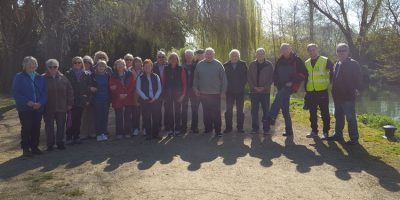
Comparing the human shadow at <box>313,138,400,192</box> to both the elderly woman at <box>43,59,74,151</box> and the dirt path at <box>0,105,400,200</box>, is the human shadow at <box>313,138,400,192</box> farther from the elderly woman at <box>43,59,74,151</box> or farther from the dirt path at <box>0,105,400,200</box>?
the elderly woman at <box>43,59,74,151</box>

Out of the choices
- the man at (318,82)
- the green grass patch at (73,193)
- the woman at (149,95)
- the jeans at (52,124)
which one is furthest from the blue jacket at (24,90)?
the man at (318,82)

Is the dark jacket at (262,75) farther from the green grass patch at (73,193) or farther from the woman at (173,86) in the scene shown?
the green grass patch at (73,193)

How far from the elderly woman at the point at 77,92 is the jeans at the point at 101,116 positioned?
0.85 feet

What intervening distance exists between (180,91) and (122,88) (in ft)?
3.70

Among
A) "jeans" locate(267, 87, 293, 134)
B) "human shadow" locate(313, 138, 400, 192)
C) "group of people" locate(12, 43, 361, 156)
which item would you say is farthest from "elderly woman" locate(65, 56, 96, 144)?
"human shadow" locate(313, 138, 400, 192)

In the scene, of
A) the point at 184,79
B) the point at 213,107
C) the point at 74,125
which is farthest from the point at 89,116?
the point at 213,107

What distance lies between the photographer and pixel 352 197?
4.45 m

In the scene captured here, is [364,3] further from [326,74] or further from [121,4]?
[326,74]

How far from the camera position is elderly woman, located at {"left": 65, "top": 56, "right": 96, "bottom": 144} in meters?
7.57

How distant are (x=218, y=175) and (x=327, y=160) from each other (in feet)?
5.87

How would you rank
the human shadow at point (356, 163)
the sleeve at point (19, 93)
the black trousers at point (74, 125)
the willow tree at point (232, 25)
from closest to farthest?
the human shadow at point (356, 163) < the sleeve at point (19, 93) < the black trousers at point (74, 125) < the willow tree at point (232, 25)

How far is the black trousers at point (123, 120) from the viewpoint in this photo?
26.5 ft

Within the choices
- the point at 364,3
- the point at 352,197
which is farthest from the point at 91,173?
the point at 364,3

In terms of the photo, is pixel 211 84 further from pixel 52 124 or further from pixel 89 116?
pixel 52 124
